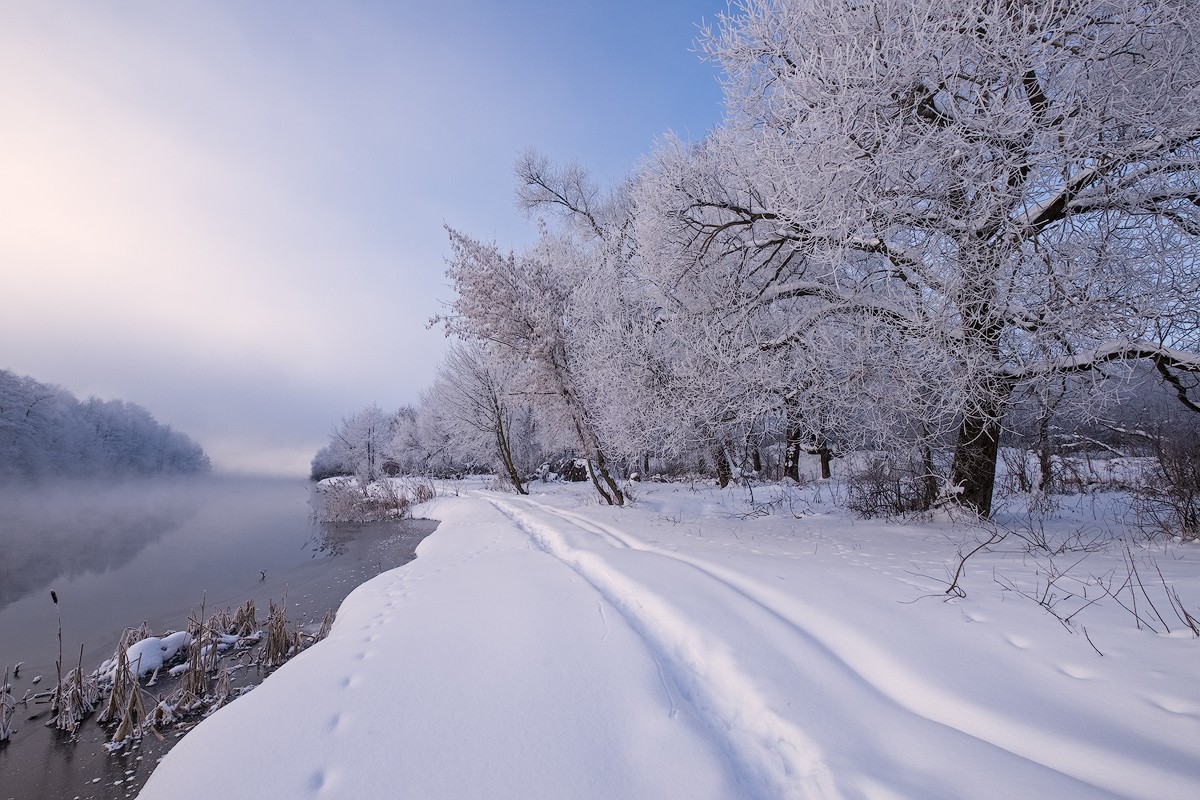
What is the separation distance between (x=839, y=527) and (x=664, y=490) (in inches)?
345

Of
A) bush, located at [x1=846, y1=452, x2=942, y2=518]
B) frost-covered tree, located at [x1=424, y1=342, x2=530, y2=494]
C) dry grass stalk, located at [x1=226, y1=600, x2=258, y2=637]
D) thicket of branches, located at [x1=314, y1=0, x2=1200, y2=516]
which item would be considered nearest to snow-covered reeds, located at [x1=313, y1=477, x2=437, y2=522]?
frost-covered tree, located at [x1=424, y1=342, x2=530, y2=494]

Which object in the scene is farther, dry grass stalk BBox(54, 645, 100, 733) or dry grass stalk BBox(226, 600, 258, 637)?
dry grass stalk BBox(226, 600, 258, 637)

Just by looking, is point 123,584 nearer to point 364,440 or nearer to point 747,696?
point 747,696

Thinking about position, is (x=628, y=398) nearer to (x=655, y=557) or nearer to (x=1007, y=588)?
(x=655, y=557)

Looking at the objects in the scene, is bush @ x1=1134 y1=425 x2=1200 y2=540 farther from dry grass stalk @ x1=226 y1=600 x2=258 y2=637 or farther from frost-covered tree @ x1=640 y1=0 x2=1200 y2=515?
dry grass stalk @ x1=226 y1=600 x2=258 y2=637

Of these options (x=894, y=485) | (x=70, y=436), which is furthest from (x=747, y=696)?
(x=70, y=436)

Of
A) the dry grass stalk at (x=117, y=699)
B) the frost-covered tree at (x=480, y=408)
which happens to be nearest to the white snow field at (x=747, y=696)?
the dry grass stalk at (x=117, y=699)

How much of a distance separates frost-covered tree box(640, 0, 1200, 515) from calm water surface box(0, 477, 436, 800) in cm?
795

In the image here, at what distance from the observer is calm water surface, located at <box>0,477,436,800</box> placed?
12.5 ft

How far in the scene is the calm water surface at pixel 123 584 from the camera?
3807 millimetres

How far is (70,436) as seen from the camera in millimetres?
49219

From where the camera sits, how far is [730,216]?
8477 millimetres

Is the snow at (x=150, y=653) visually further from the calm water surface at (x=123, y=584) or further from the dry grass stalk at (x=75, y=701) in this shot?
the calm water surface at (x=123, y=584)

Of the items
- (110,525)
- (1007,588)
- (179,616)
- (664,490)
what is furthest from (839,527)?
(110,525)
